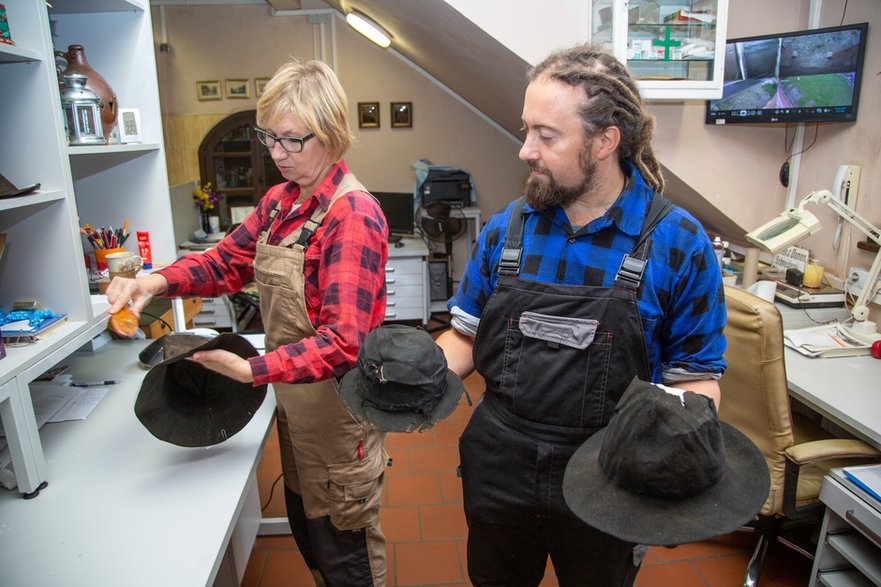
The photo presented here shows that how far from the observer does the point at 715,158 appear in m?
2.97

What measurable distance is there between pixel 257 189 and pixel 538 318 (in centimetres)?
537

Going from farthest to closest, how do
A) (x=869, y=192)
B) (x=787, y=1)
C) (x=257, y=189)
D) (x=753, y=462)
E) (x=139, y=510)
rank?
(x=257, y=189), (x=787, y=1), (x=869, y=192), (x=139, y=510), (x=753, y=462)

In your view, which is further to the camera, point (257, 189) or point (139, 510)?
point (257, 189)

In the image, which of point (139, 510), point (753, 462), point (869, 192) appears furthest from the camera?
point (869, 192)

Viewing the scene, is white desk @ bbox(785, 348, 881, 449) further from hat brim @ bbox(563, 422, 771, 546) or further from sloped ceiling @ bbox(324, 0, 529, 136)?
sloped ceiling @ bbox(324, 0, 529, 136)

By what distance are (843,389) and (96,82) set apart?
2.85m

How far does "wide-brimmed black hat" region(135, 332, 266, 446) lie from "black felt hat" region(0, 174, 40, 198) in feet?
1.60

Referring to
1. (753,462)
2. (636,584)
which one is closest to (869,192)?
(636,584)

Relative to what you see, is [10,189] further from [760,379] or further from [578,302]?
[760,379]

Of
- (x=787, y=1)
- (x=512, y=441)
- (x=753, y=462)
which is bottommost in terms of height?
(x=512, y=441)

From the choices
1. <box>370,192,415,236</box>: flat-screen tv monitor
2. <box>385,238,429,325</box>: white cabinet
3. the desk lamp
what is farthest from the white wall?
<box>370,192,415,236</box>: flat-screen tv monitor

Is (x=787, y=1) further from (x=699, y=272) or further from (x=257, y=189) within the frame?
(x=257, y=189)

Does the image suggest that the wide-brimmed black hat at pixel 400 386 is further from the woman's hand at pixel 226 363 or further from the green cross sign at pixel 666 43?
the green cross sign at pixel 666 43

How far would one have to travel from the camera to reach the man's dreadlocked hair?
3.99 feet
